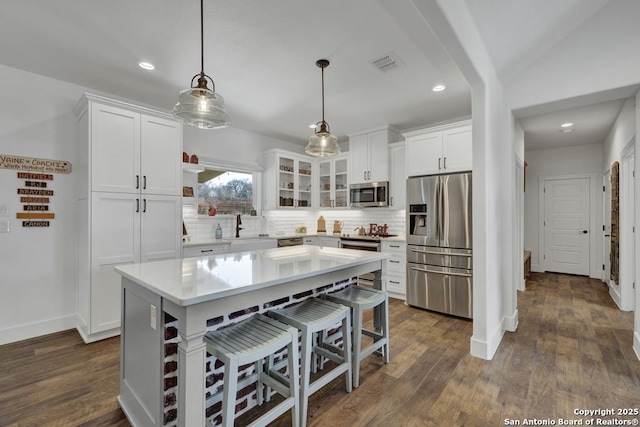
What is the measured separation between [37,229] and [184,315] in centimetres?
296

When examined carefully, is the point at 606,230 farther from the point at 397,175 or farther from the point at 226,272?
the point at 226,272

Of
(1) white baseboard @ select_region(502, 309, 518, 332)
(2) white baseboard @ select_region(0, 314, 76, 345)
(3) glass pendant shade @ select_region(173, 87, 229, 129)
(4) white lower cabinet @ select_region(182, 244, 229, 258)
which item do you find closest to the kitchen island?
(3) glass pendant shade @ select_region(173, 87, 229, 129)

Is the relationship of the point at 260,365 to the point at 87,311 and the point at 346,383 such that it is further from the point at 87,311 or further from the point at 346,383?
the point at 87,311

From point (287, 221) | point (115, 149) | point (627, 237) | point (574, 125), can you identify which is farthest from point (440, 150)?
point (115, 149)

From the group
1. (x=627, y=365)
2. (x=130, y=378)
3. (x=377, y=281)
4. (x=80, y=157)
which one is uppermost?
(x=80, y=157)

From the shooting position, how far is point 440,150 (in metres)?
3.93

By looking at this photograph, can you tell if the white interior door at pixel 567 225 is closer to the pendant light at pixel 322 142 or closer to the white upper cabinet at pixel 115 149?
the pendant light at pixel 322 142

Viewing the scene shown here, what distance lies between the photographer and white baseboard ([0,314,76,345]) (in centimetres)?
295

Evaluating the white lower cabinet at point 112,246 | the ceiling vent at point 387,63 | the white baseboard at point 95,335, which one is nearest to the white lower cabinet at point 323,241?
the white lower cabinet at point 112,246

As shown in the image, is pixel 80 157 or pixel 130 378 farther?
pixel 80 157

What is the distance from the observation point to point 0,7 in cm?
215

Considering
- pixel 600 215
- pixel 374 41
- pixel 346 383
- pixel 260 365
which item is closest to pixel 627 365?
pixel 346 383

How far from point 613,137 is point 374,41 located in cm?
439

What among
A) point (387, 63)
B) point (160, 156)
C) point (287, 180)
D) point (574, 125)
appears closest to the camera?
point (387, 63)
